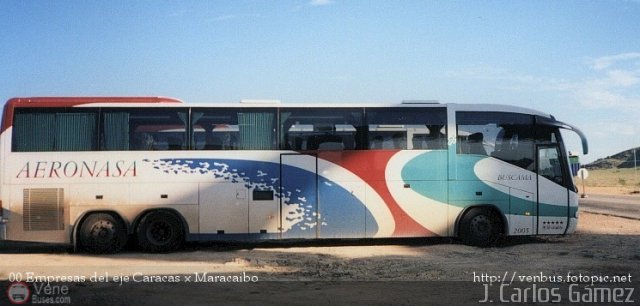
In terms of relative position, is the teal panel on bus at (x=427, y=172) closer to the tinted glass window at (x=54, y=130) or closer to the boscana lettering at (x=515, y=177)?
the boscana lettering at (x=515, y=177)

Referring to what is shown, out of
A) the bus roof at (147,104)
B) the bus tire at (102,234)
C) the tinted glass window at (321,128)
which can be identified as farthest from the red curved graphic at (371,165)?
the bus tire at (102,234)

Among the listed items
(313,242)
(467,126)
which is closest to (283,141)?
(313,242)

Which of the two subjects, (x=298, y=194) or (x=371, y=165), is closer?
(x=298, y=194)

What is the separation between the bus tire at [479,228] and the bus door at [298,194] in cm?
344

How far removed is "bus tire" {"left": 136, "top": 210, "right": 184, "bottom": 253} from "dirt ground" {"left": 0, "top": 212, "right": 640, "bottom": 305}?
0.31 m

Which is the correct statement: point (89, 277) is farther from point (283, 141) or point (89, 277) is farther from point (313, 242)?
point (313, 242)

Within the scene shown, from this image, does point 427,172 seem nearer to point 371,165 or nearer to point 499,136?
point 371,165

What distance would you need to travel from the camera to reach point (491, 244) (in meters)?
13.0

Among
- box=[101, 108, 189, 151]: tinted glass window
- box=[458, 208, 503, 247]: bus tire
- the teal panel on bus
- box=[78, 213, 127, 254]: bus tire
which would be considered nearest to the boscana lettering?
box=[458, 208, 503, 247]: bus tire

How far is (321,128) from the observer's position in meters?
12.7

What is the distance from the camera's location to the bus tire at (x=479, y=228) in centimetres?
1294

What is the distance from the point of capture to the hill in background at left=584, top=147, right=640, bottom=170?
98.9 m

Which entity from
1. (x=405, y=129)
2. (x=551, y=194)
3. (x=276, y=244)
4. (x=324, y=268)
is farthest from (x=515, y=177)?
(x=276, y=244)

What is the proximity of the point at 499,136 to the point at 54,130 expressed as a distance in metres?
Result: 9.85
